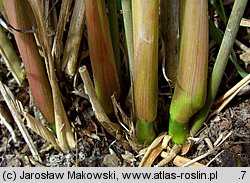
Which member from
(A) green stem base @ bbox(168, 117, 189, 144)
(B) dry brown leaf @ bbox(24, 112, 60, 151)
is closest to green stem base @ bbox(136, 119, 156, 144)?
(A) green stem base @ bbox(168, 117, 189, 144)

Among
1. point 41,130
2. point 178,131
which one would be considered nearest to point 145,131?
point 178,131

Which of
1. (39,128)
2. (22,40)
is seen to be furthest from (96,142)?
(22,40)

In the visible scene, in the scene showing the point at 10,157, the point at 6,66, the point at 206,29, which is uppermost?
the point at 206,29

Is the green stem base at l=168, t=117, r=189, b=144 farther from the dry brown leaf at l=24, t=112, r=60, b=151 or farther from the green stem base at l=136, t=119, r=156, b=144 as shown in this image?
the dry brown leaf at l=24, t=112, r=60, b=151

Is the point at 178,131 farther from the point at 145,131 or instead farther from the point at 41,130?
the point at 41,130

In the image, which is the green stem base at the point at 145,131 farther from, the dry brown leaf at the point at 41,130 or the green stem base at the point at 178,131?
the dry brown leaf at the point at 41,130

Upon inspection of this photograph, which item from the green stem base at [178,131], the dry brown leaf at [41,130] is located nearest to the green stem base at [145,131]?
the green stem base at [178,131]

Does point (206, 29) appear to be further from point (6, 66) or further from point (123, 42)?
point (6, 66)

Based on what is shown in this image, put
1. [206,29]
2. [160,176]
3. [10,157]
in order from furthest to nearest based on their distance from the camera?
[10,157] → [160,176] → [206,29]
